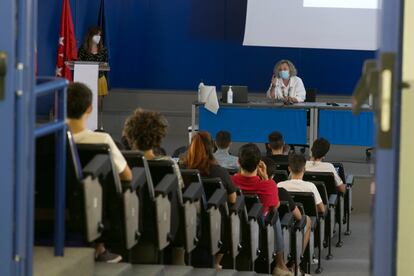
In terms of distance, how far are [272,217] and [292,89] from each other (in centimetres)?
529

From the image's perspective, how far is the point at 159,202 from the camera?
16.9 feet

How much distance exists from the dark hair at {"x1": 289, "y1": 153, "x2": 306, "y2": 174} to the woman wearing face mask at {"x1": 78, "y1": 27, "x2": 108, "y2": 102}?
5.94 metres

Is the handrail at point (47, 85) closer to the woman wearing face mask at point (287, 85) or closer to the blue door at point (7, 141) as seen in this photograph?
the blue door at point (7, 141)

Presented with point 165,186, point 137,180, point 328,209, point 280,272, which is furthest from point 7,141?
point 328,209

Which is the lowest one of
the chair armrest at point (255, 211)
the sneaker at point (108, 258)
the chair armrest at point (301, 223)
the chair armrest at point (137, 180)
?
the chair armrest at point (301, 223)

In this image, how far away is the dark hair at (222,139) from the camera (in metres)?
8.85

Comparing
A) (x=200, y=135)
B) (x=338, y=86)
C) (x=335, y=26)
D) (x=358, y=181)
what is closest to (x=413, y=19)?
(x=200, y=135)

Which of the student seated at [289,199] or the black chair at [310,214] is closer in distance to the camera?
the student seated at [289,199]

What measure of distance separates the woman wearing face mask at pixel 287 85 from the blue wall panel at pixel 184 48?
8.17 ft

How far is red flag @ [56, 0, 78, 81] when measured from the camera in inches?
526

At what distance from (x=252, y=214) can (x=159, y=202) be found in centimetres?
139

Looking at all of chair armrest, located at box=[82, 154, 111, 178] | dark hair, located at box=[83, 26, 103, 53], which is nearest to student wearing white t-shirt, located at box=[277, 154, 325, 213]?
chair armrest, located at box=[82, 154, 111, 178]

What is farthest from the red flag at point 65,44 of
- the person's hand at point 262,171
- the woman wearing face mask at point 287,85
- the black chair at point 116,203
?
the black chair at point 116,203

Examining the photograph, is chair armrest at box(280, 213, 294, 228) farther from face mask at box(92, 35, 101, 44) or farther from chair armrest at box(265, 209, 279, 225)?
face mask at box(92, 35, 101, 44)
